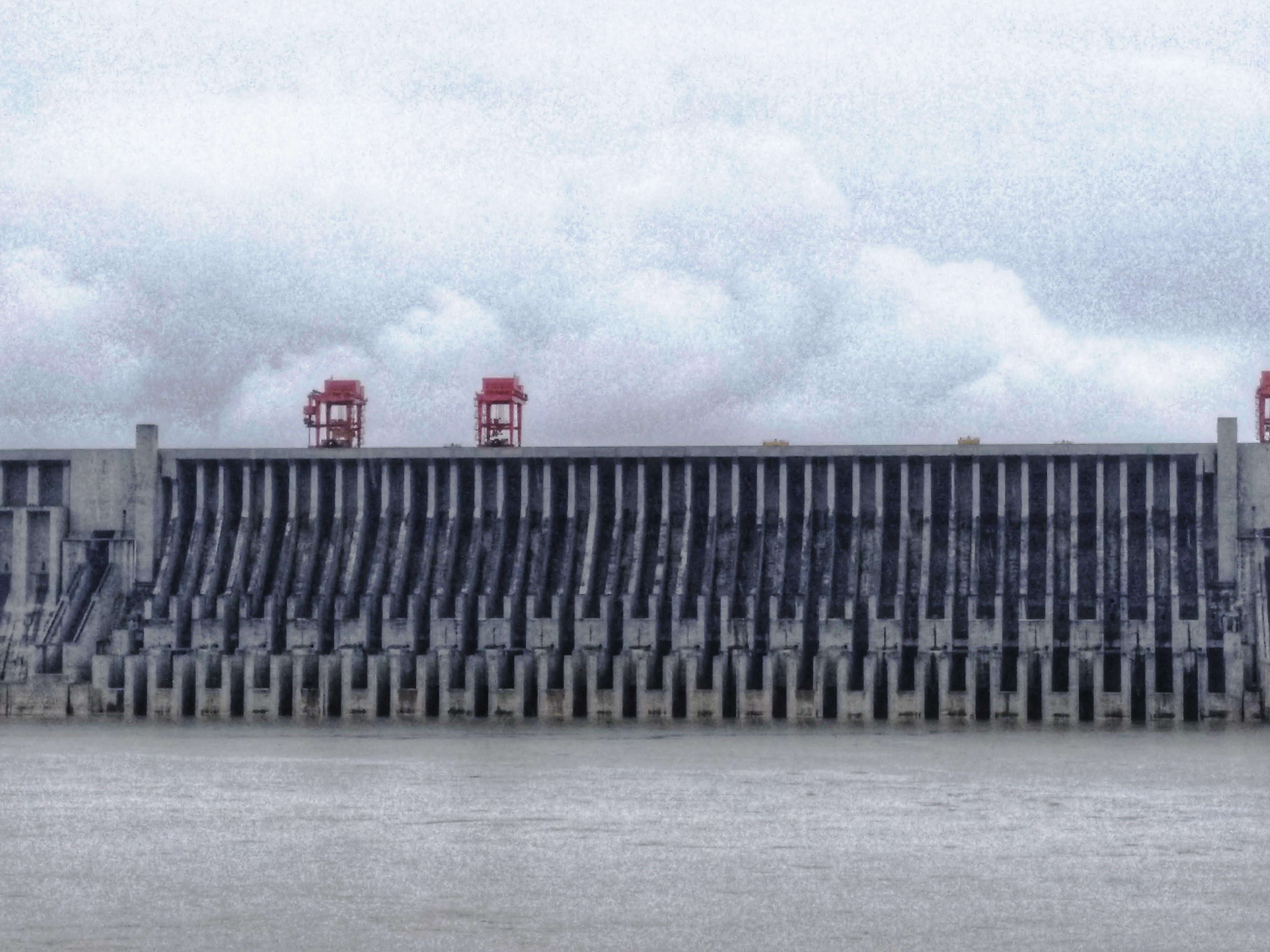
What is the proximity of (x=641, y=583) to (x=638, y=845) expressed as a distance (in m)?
31.0

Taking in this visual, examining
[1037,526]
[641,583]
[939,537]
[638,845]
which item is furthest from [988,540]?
[638,845]

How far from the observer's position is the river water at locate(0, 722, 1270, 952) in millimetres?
26766

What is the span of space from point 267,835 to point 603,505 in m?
32.3

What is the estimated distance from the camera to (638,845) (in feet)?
112

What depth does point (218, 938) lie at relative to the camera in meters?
26.1

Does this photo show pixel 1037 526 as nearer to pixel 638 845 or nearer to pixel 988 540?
pixel 988 540

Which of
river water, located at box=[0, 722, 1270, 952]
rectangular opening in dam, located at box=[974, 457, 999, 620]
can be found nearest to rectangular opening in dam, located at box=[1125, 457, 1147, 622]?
rectangular opening in dam, located at box=[974, 457, 999, 620]

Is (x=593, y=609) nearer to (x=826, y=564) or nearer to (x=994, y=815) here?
(x=826, y=564)

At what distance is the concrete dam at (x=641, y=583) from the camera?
60938mm

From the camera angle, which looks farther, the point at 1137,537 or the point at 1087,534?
the point at 1087,534

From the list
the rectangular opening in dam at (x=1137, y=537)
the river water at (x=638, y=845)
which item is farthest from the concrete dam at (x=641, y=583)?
the river water at (x=638, y=845)


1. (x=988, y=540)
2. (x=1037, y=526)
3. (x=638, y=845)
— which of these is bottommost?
(x=638, y=845)

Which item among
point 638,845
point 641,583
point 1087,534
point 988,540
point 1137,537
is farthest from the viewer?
point 641,583

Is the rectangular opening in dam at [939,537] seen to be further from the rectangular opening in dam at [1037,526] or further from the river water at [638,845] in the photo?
the river water at [638,845]
